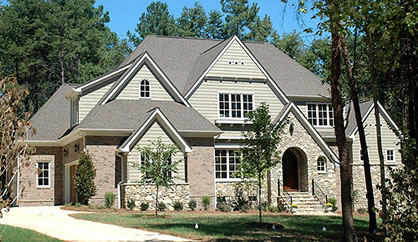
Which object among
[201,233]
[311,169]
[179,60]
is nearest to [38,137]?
[179,60]

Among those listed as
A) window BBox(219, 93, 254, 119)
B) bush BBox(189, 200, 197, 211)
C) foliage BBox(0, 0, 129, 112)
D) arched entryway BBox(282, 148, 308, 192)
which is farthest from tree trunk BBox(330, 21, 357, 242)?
foliage BBox(0, 0, 129, 112)

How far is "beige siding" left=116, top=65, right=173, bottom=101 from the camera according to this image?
29.2 meters

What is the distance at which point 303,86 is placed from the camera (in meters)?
34.5

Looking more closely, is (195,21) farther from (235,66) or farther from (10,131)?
(10,131)

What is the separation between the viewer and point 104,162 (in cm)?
2692

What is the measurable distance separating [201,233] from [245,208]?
41.0 ft

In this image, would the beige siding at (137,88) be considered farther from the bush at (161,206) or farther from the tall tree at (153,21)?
the tall tree at (153,21)

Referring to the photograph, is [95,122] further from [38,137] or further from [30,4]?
[30,4]

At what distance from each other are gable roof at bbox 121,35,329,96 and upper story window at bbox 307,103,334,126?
75 cm

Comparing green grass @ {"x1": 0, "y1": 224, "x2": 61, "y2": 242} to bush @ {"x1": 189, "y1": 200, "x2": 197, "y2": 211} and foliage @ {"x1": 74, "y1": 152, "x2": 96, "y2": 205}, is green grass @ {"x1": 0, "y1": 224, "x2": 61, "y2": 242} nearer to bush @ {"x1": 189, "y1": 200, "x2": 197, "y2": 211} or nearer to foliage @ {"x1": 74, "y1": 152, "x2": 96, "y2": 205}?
foliage @ {"x1": 74, "y1": 152, "x2": 96, "y2": 205}

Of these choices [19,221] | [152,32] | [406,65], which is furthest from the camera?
[152,32]

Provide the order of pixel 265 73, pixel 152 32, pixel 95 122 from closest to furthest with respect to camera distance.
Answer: pixel 95 122, pixel 265 73, pixel 152 32

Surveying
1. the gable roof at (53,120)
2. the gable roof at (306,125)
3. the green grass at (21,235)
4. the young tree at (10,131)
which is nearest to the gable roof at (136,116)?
the gable roof at (306,125)

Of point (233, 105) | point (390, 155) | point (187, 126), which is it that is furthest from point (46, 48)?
point (390, 155)
